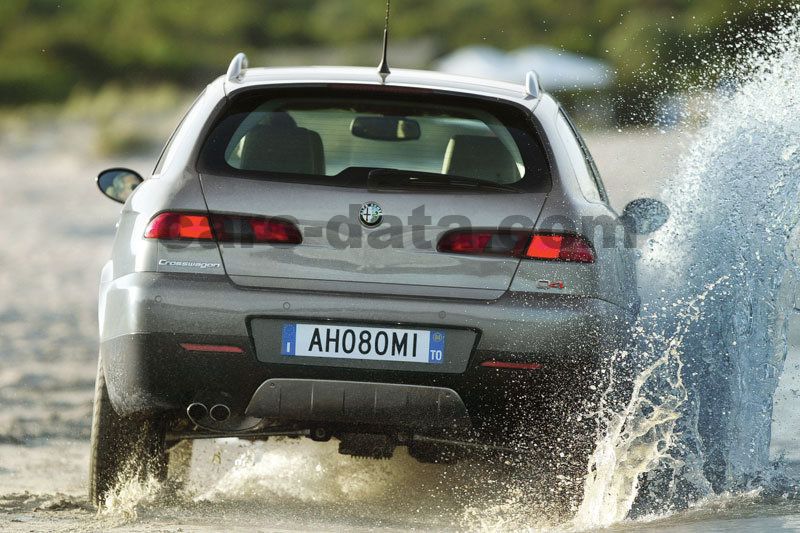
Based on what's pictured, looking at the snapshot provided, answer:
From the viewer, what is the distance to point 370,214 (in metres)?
5.11

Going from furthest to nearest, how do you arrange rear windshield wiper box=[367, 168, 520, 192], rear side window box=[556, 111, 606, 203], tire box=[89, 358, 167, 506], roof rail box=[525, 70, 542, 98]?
roof rail box=[525, 70, 542, 98] → tire box=[89, 358, 167, 506] → rear side window box=[556, 111, 606, 203] → rear windshield wiper box=[367, 168, 520, 192]

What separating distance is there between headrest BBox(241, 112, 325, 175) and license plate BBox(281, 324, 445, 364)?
1.90ft

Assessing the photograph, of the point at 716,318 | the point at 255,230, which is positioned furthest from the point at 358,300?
the point at 716,318

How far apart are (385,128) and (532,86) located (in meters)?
0.67

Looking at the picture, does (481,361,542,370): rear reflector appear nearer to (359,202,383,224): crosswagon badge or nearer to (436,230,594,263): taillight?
(436,230,594,263): taillight

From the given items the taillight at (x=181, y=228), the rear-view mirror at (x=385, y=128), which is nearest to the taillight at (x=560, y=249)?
the rear-view mirror at (x=385, y=128)

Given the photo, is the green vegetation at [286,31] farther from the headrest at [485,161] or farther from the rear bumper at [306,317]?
the rear bumper at [306,317]

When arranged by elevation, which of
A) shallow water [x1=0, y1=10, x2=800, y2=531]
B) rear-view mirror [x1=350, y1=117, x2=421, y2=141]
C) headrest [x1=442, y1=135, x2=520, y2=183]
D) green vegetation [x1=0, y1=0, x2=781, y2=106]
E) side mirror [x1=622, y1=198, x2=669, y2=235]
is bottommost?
shallow water [x1=0, y1=10, x2=800, y2=531]

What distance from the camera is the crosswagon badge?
5113mm

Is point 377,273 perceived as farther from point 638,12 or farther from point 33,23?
point 33,23

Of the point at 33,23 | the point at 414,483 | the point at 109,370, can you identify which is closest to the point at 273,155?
the point at 109,370

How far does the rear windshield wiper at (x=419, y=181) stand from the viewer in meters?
5.17

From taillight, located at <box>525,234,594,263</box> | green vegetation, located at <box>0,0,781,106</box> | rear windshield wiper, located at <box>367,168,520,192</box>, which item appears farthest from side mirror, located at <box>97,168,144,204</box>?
green vegetation, located at <box>0,0,781,106</box>

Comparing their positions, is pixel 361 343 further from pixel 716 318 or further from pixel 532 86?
pixel 716 318
